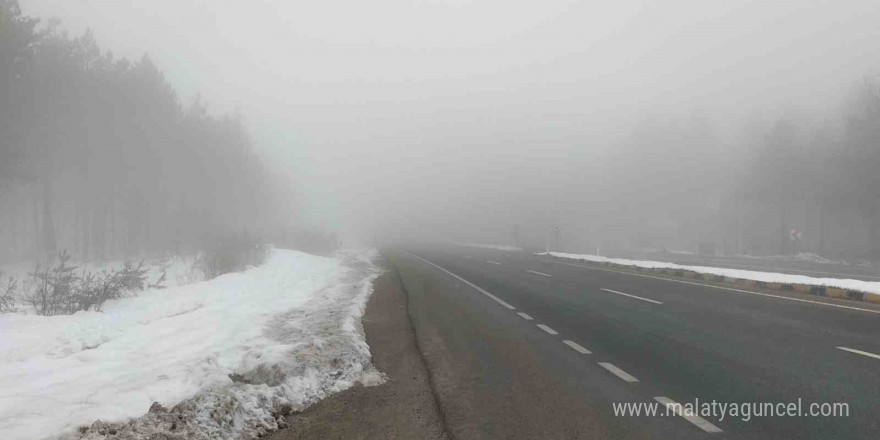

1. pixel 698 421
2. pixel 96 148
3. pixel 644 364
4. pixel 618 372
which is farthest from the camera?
pixel 96 148

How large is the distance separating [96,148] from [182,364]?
99.0 feet

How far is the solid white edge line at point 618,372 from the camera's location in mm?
5242

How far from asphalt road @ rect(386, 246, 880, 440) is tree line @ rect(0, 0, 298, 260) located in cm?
1953

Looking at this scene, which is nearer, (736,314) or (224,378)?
(224,378)

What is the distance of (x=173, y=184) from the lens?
130 feet

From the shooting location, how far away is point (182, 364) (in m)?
5.63

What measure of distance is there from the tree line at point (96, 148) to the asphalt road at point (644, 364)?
19.5 meters

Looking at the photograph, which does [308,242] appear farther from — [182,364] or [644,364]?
[644,364]

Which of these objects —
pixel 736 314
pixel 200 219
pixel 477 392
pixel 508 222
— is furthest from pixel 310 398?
pixel 508 222

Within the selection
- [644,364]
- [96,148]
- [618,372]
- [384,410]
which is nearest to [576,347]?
[644,364]

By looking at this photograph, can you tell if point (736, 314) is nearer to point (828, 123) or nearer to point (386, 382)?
point (386, 382)

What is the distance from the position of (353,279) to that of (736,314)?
12136mm

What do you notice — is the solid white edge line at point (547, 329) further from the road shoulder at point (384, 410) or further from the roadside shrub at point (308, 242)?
the roadside shrub at point (308, 242)

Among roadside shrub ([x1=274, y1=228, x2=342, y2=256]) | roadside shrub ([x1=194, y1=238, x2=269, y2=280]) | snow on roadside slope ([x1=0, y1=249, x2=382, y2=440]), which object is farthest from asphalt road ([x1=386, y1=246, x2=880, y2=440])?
roadside shrub ([x1=274, y1=228, x2=342, y2=256])
